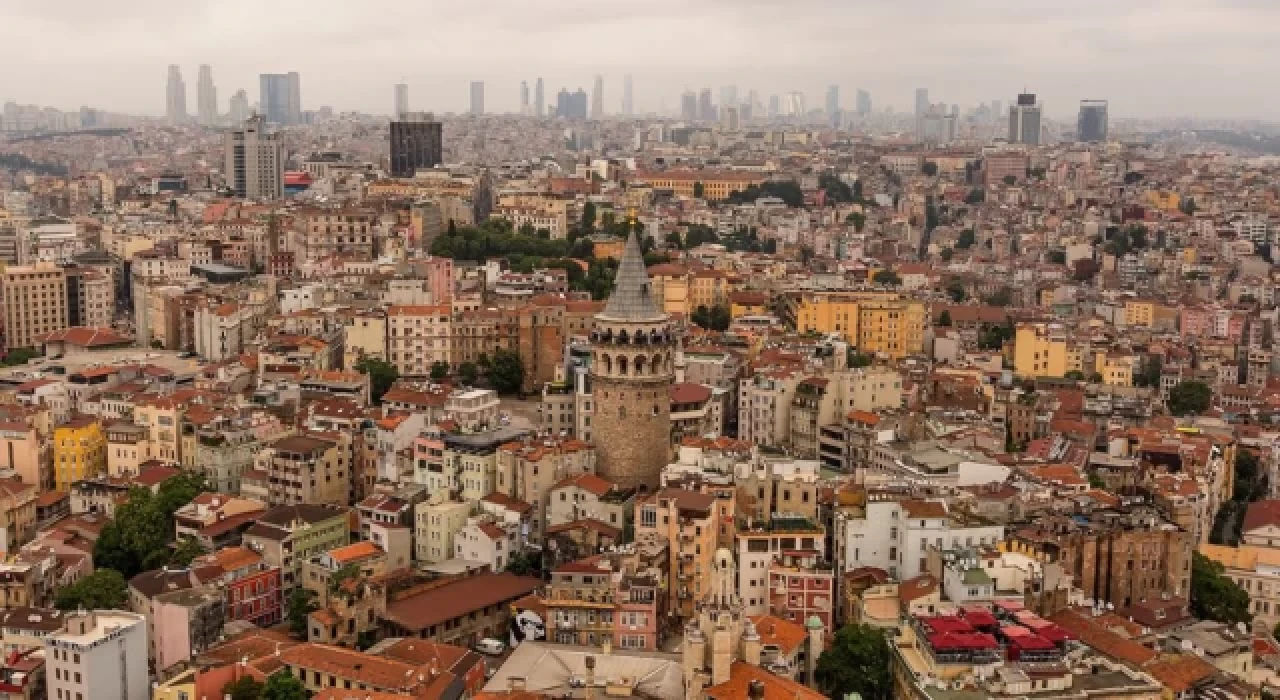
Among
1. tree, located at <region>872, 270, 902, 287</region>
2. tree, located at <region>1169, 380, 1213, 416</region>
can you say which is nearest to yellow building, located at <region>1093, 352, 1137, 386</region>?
tree, located at <region>1169, 380, 1213, 416</region>

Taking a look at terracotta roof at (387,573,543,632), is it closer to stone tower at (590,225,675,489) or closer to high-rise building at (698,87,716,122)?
stone tower at (590,225,675,489)

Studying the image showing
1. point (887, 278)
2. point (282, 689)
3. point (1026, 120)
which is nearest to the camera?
point (282, 689)

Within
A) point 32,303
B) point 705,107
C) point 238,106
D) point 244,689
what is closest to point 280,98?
point 238,106

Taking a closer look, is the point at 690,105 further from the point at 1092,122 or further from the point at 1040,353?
the point at 1040,353

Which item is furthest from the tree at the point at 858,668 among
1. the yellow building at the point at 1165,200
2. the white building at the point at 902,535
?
the yellow building at the point at 1165,200

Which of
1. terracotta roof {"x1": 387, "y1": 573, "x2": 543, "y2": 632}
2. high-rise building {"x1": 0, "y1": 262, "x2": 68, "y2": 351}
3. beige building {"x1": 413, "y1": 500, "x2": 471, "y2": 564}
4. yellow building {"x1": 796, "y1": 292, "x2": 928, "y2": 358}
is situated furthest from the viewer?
high-rise building {"x1": 0, "y1": 262, "x2": 68, "y2": 351}

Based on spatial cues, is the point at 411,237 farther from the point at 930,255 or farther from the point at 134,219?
the point at 930,255
